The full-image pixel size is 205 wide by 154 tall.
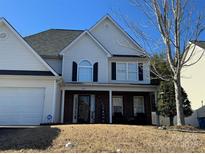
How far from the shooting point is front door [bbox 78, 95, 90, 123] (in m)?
19.4

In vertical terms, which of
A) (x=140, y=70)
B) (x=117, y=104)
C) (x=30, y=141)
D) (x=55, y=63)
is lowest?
(x=30, y=141)

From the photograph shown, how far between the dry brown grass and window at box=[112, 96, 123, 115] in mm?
9192

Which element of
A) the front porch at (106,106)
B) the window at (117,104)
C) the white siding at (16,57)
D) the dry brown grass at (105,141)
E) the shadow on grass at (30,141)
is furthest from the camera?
the window at (117,104)

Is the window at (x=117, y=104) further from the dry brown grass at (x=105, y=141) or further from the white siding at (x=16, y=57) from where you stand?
the dry brown grass at (x=105, y=141)

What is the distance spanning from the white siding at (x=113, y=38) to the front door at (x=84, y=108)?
15.9 ft

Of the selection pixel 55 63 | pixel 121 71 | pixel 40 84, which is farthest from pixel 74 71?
pixel 121 71

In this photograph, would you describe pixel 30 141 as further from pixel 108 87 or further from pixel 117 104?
pixel 117 104

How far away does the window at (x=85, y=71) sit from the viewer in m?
19.6

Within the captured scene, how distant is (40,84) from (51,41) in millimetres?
7193

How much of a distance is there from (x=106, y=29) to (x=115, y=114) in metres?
7.74

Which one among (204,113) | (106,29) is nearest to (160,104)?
(204,113)

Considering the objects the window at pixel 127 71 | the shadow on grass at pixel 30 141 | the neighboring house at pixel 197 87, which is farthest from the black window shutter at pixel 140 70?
the shadow on grass at pixel 30 141

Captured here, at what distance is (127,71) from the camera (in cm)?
2067

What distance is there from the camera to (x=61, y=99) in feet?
61.3
